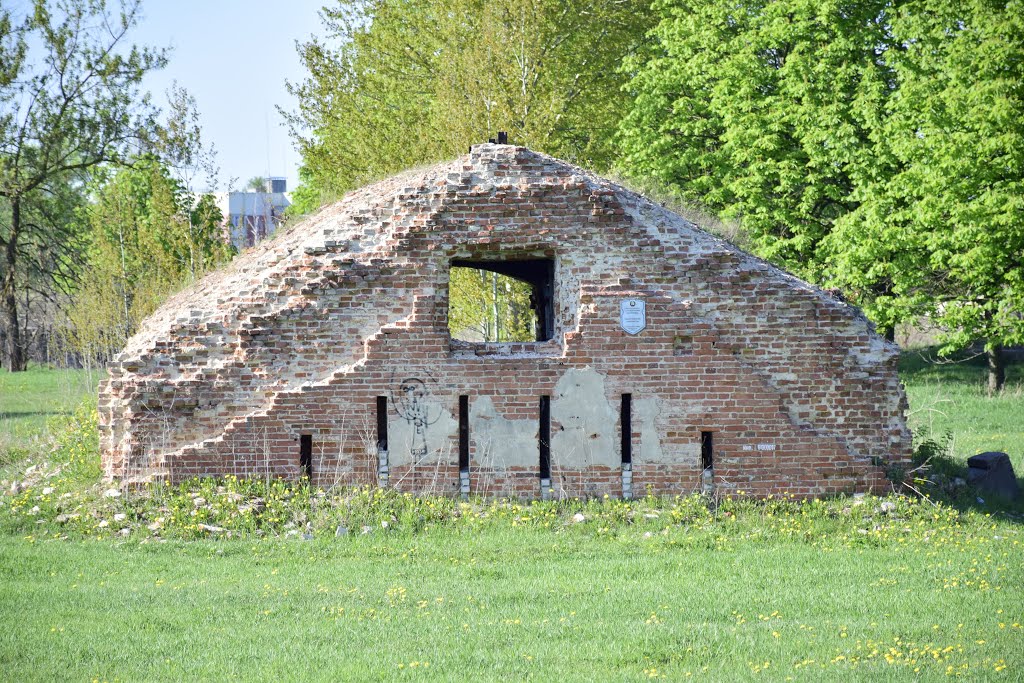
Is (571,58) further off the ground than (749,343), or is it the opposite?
(571,58)

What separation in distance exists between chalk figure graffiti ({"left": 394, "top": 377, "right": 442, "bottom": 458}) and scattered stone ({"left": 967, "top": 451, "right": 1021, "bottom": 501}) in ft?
20.8

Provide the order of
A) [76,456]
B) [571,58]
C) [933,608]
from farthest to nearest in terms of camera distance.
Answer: [571,58] → [76,456] → [933,608]

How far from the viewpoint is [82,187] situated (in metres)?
35.1

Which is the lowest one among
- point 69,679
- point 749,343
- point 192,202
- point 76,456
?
point 69,679

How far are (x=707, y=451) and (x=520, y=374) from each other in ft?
7.12

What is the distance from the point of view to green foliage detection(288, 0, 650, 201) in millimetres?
18422

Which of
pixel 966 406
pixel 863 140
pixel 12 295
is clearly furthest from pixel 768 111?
pixel 12 295

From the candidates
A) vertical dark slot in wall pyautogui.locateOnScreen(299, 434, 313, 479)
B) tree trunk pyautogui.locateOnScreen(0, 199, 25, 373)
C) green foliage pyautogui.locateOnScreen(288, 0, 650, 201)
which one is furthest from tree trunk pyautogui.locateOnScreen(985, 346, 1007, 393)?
tree trunk pyautogui.locateOnScreen(0, 199, 25, 373)

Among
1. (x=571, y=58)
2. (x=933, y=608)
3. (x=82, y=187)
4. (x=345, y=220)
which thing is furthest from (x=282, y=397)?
(x=82, y=187)

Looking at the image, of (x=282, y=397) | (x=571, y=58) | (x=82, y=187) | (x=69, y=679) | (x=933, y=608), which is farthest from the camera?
(x=82, y=187)

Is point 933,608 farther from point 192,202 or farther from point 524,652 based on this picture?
point 192,202

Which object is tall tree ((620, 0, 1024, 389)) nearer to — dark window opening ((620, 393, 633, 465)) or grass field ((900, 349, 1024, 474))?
grass field ((900, 349, 1024, 474))

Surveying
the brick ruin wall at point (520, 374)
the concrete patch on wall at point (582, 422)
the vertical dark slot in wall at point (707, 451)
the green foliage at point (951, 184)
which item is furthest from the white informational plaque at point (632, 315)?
the green foliage at point (951, 184)

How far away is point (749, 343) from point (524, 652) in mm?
5369
